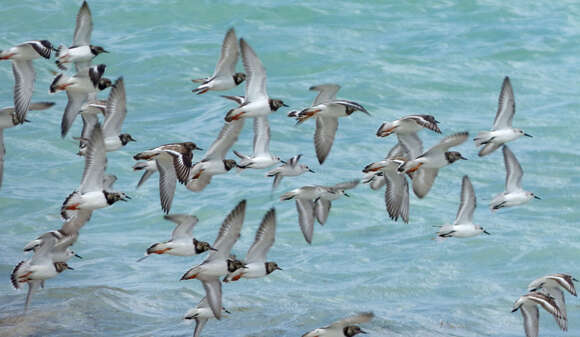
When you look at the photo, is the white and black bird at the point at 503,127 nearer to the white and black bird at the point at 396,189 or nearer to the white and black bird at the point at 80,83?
the white and black bird at the point at 396,189

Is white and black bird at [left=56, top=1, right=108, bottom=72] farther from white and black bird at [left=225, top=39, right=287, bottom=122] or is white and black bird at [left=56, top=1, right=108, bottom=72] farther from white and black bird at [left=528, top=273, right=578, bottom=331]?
white and black bird at [left=528, top=273, right=578, bottom=331]

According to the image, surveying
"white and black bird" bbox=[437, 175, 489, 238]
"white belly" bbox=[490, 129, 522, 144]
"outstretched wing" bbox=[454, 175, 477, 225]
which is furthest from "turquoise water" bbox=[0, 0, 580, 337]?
"white belly" bbox=[490, 129, 522, 144]

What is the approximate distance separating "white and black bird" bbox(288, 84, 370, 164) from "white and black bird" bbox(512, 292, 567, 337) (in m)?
2.52

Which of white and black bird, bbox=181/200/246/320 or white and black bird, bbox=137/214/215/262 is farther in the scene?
white and black bird, bbox=137/214/215/262

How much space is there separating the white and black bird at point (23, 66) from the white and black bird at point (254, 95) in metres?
2.02

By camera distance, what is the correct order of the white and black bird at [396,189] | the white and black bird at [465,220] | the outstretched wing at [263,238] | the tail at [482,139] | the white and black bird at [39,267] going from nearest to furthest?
the outstretched wing at [263,238] < the white and black bird at [39,267] < the tail at [482,139] < the white and black bird at [465,220] < the white and black bird at [396,189]

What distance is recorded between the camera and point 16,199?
55.3 feet

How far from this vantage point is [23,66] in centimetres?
1130

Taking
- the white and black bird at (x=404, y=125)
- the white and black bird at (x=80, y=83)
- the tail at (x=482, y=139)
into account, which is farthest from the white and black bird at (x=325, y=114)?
the white and black bird at (x=80, y=83)

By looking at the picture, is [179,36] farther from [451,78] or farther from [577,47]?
[577,47]

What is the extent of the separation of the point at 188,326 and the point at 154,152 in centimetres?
242

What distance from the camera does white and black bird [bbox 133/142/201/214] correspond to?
10.5 m

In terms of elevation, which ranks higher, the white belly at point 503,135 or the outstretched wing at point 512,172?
the white belly at point 503,135

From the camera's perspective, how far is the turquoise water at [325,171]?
13.0 metres
